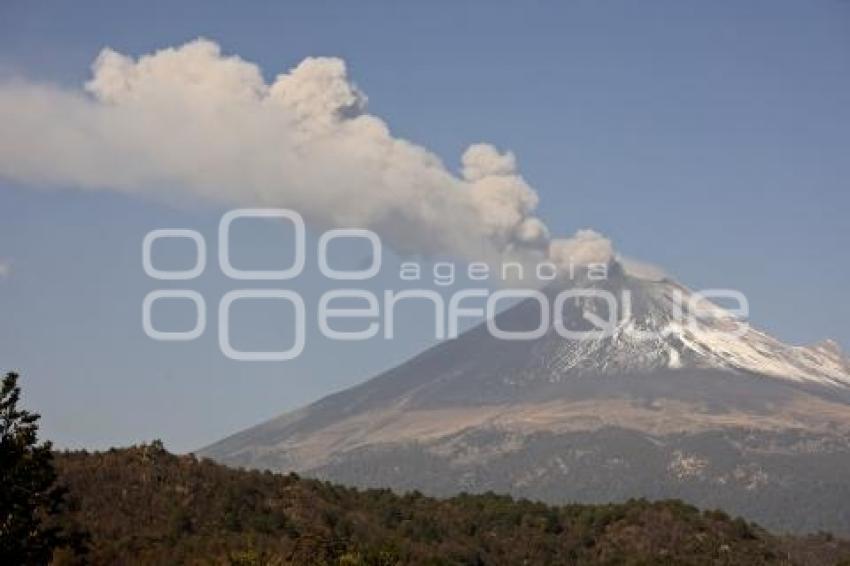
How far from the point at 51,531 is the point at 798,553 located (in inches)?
5347

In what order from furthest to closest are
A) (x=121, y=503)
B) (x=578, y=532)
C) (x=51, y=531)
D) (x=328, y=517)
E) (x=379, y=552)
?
1. (x=578, y=532)
2. (x=328, y=517)
3. (x=121, y=503)
4. (x=379, y=552)
5. (x=51, y=531)

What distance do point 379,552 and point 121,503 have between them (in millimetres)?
45535

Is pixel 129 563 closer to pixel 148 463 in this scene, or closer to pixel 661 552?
pixel 148 463

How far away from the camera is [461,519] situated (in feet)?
464

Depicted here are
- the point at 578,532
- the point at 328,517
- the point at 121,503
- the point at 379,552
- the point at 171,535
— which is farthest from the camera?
the point at 578,532

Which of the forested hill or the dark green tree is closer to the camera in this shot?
the dark green tree

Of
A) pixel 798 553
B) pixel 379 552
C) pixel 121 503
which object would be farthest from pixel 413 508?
pixel 379 552

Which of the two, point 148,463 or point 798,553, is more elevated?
point 148,463

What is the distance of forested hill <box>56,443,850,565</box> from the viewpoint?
108688mm

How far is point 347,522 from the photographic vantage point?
12619cm

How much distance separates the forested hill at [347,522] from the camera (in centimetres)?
10869

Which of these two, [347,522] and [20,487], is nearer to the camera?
[20,487]

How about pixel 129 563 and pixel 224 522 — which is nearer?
pixel 129 563

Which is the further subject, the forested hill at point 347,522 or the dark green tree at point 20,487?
the forested hill at point 347,522
